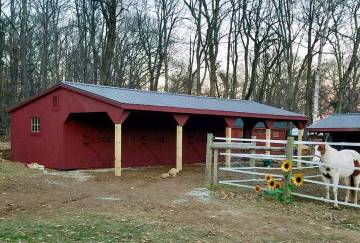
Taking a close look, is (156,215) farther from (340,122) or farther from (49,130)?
(340,122)

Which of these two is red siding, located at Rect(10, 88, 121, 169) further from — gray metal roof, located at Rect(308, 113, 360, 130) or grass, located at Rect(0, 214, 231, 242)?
gray metal roof, located at Rect(308, 113, 360, 130)

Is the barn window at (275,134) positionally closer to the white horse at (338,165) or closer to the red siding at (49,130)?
the red siding at (49,130)

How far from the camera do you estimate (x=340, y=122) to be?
20.0 m

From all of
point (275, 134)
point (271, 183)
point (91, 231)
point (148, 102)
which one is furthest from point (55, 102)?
point (275, 134)

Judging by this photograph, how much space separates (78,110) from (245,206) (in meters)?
8.41

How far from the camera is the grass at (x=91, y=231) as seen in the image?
6188 millimetres

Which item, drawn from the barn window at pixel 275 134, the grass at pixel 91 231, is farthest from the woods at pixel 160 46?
the grass at pixel 91 231

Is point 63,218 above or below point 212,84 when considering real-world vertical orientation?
below

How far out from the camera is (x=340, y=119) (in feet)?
67.7

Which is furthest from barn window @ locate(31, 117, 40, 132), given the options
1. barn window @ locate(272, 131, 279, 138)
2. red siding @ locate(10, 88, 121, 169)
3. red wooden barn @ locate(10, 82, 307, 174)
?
barn window @ locate(272, 131, 279, 138)

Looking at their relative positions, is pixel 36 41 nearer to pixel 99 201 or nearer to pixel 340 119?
pixel 340 119

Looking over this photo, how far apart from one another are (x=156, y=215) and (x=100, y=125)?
10.0 metres

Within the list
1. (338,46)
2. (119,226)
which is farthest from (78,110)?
(338,46)

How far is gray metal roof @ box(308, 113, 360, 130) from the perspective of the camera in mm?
19266
